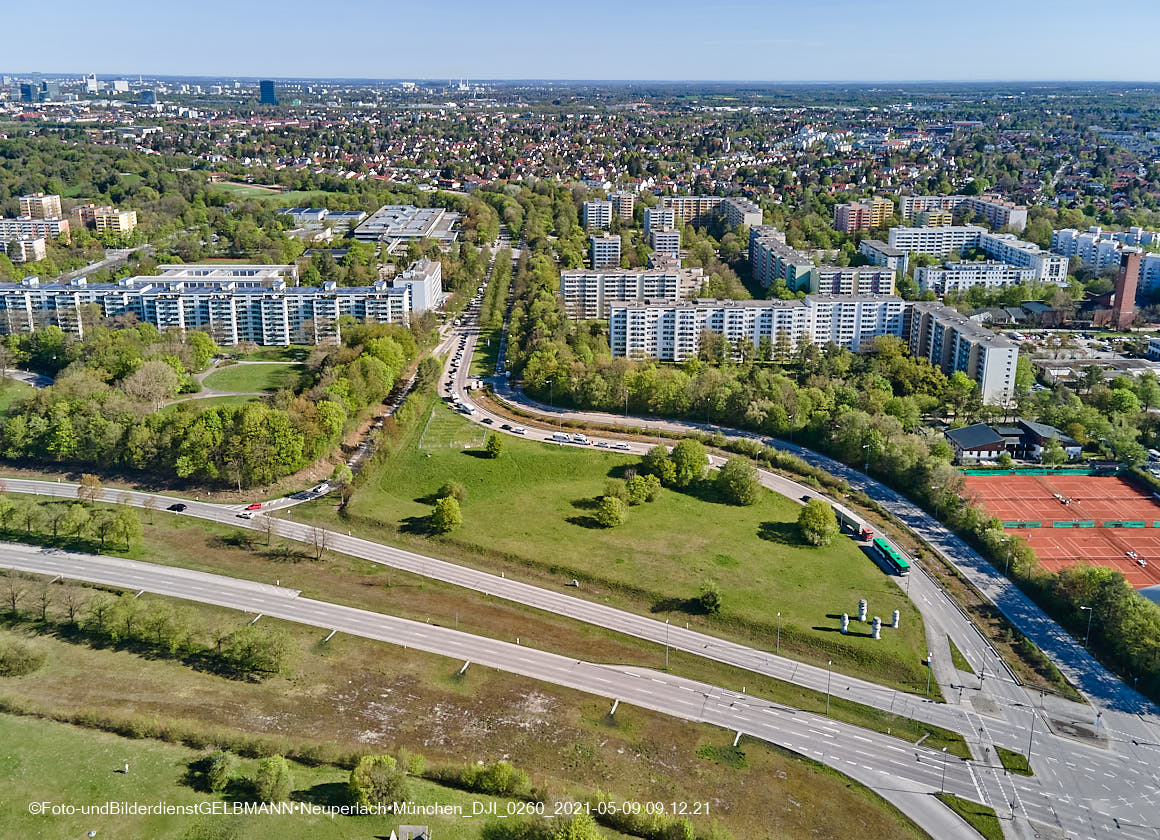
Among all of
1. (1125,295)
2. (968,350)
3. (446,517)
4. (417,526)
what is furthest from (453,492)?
(1125,295)

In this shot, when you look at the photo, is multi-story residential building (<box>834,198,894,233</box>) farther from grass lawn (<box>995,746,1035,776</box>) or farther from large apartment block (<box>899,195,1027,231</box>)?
grass lawn (<box>995,746,1035,776</box>)

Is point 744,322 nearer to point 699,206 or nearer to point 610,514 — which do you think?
point 610,514

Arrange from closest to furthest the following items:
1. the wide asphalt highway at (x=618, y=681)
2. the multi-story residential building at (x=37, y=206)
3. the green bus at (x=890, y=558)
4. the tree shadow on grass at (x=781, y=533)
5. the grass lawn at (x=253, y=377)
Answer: the wide asphalt highway at (x=618, y=681) → the green bus at (x=890, y=558) → the tree shadow on grass at (x=781, y=533) → the grass lawn at (x=253, y=377) → the multi-story residential building at (x=37, y=206)

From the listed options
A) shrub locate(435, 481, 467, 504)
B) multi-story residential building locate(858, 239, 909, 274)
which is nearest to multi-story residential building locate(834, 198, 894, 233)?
multi-story residential building locate(858, 239, 909, 274)

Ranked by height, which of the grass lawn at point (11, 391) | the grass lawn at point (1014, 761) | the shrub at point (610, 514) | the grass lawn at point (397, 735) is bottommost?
the grass lawn at point (1014, 761)

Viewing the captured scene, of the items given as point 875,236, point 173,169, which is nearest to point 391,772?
point 875,236

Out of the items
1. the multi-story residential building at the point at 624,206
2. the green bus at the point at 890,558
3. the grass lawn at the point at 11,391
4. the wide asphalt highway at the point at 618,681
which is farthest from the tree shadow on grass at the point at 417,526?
the multi-story residential building at the point at 624,206

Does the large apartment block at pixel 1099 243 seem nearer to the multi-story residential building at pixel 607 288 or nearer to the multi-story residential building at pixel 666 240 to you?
the multi-story residential building at pixel 666 240
